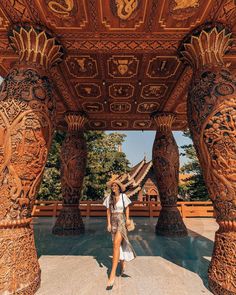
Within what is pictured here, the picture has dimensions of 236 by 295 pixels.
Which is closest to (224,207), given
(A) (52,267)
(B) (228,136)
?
(B) (228,136)

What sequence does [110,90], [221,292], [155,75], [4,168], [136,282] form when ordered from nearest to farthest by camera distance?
[221,292] < [4,168] < [136,282] < [155,75] < [110,90]

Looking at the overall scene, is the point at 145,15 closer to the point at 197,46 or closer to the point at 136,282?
the point at 197,46

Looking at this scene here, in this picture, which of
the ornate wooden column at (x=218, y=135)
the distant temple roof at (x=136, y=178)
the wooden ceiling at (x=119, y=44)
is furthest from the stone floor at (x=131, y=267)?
the wooden ceiling at (x=119, y=44)

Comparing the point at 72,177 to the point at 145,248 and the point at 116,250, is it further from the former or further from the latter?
the point at 116,250

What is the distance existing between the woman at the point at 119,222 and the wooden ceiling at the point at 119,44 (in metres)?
3.06

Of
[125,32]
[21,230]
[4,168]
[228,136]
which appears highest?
[125,32]

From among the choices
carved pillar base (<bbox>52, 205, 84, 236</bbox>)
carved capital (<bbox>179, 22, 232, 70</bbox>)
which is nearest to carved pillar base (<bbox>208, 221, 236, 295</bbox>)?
carved capital (<bbox>179, 22, 232, 70</bbox>)

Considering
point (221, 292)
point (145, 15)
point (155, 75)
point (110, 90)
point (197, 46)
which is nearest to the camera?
point (221, 292)

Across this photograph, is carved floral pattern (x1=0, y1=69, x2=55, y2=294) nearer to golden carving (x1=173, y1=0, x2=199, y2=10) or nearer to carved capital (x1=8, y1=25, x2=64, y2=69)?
carved capital (x1=8, y1=25, x2=64, y2=69)

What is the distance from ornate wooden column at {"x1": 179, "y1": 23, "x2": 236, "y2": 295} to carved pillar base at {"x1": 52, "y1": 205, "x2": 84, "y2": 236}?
5.13 meters

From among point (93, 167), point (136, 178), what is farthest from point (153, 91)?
point (136, 178)

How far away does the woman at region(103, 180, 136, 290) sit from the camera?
11.7ft

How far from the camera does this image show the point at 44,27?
3.96 meters

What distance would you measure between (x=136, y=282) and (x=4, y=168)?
9.66ft
